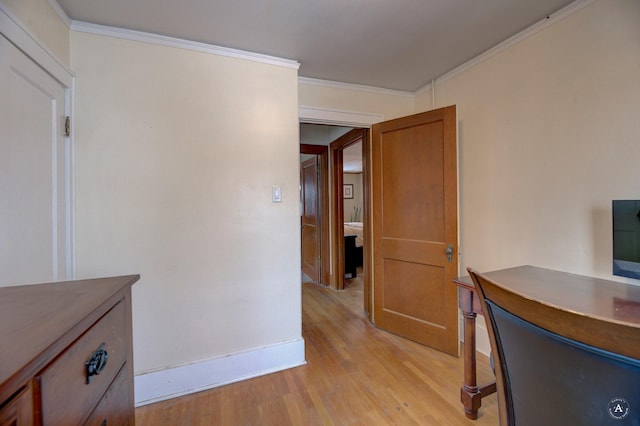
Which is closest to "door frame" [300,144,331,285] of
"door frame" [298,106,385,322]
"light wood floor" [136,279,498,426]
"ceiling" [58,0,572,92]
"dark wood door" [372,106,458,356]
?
"door frame" [298,106,385,322]

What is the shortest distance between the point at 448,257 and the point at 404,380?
36.9 inches

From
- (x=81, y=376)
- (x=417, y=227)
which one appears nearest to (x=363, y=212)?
(x=417, y=227)

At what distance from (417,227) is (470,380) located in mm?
1121

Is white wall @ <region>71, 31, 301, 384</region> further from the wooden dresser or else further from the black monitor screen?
the black monitor screen

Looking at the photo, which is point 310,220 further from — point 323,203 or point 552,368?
point 552,368

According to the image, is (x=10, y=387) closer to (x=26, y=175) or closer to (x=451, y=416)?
(x=26, y=175)

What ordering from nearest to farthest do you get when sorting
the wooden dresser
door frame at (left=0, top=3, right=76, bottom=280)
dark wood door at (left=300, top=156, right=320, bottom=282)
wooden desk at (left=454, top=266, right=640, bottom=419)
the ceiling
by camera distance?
the wooden dresser, wooden desk at (left=454, top=266, right=640, bottom=419), door frame at (left=0, top=3, right=76, bottom=280), the ceiling, dark wood door at (left=300, top=156, right=320, bottom=282)

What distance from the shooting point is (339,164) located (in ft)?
12.3

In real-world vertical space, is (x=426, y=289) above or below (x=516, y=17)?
below

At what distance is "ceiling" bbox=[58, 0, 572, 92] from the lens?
1501mm

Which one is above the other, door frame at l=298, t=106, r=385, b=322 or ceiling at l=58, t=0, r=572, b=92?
ceiling at l=58, t=0, r=572, b=92

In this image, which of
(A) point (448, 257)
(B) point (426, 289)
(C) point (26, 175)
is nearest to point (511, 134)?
(A) point (448, 257)

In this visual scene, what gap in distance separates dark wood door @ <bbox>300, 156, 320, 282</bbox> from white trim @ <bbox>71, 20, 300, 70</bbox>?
221 cm
